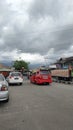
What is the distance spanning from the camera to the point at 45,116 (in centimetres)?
882

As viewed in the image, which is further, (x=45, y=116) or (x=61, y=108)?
(x=61, y=108)

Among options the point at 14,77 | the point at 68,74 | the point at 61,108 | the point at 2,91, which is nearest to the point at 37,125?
the point at 61,108

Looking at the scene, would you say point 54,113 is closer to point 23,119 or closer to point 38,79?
point 23,119

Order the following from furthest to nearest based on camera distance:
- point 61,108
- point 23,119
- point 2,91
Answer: point 2,91 → point 61,108 → point 23,119

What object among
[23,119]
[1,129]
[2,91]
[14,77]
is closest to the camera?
[1,129]

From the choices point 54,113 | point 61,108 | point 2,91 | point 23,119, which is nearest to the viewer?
point 23,119

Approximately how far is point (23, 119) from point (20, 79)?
21187mm

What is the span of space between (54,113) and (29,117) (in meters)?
1.15

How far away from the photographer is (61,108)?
10500 mm

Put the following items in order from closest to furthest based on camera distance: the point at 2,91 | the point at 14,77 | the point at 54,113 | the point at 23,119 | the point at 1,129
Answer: the point at 1,129, the point at 23,119, the point at 54,113, the point at 2,91, the point at 14,77

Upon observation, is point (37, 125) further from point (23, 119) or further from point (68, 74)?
point (68, 74)

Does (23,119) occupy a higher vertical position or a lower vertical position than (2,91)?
lower

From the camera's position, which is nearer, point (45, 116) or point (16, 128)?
point (16, 128)

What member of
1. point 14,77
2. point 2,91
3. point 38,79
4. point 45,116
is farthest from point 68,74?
point 45,116
